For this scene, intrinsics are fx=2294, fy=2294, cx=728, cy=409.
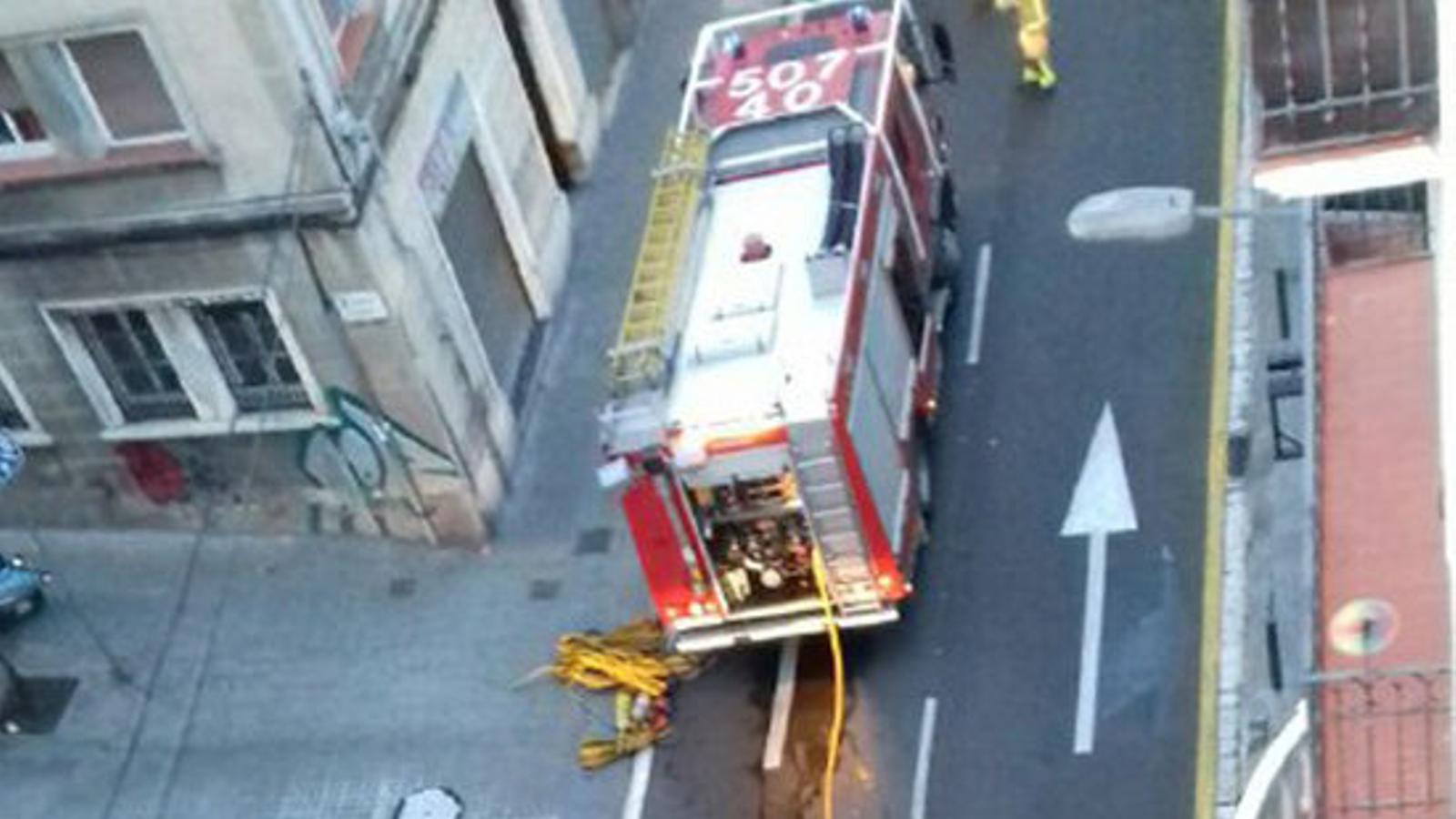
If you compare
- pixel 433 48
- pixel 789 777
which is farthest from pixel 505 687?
pixel 433 48

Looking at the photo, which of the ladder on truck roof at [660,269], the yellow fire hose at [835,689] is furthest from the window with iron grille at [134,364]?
the yellow fire hose at [835,689]

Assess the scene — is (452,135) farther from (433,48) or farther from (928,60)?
(928,60)

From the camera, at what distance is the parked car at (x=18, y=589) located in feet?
84.1

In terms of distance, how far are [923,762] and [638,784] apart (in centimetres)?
280

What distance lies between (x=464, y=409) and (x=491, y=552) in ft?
5.43

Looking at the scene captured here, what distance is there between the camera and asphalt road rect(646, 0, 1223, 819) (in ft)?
71.2

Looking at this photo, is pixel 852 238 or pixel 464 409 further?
pixel 464 409

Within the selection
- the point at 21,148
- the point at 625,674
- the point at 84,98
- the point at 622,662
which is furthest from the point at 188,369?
the point at 625,674

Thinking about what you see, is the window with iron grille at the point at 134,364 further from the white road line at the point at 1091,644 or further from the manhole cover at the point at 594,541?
the white road line at the point at 1091,644

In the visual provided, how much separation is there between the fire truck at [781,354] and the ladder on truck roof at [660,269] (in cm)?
2

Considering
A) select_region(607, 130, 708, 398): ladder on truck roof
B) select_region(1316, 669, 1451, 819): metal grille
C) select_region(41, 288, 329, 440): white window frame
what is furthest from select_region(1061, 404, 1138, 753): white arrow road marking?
select_region(41, 288, 329, 440): white window frame

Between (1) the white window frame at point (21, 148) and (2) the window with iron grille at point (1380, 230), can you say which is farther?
(1) the white window frame at point (21, 148)

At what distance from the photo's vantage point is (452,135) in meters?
25.2

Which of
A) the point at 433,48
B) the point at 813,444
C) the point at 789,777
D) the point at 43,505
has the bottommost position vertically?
the point at 789,777
